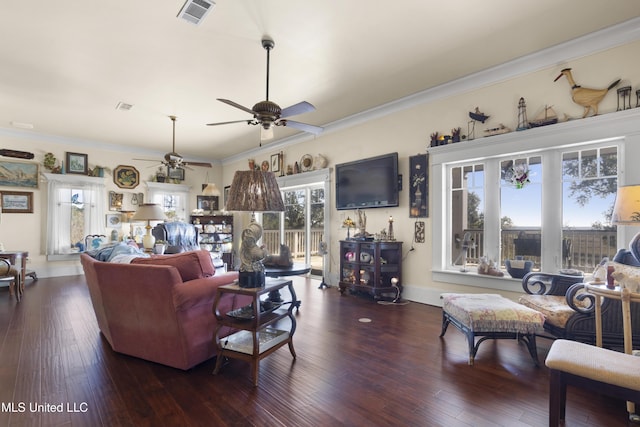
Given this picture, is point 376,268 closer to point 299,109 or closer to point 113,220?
point 299,109

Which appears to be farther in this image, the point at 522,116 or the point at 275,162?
the point at 275,162

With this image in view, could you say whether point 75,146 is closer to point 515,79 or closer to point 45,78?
point 45,78

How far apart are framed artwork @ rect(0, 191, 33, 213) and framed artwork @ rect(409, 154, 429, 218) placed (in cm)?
748

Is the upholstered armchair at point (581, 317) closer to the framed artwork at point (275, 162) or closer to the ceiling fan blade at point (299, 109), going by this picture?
the ceiling fan blade at point (299, 109)

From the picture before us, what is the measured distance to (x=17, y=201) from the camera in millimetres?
6207

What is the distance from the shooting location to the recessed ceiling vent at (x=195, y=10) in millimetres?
2533

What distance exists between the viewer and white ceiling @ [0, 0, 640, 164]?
2.64 meters

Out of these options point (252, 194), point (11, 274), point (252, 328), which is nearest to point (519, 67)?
point (252, 194)

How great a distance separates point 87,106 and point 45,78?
970mm

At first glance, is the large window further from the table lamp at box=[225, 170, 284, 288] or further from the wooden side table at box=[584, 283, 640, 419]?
the table lamp at box=[225, 170, 284, 288]

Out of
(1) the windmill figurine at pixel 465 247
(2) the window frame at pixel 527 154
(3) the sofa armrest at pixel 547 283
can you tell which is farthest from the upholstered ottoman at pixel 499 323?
(1) the windmill figurine at pixel 465 247

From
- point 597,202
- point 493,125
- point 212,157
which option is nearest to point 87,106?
point 212,157

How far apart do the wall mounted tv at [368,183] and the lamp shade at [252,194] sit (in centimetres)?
268

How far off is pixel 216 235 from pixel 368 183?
487 cm
